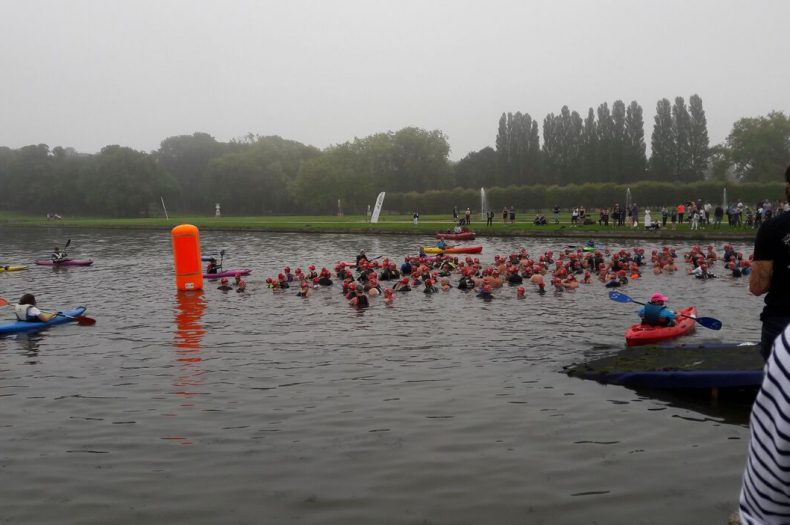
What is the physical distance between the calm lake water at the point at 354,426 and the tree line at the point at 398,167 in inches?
2617

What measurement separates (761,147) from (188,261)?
297 ft

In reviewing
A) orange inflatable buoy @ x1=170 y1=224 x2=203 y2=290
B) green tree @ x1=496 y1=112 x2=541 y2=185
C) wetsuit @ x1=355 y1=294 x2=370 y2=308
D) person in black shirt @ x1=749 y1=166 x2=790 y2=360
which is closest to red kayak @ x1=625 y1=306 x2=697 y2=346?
wetsuit @ x1=355 y1=294 x2=370 y2=308

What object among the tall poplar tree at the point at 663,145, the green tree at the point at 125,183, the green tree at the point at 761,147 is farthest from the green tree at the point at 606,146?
the green tree at the point at 125,183

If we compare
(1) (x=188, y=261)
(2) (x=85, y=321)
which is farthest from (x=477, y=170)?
(2) (x=85, y=321)

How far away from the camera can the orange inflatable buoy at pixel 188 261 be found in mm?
25203

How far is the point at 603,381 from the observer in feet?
40.4

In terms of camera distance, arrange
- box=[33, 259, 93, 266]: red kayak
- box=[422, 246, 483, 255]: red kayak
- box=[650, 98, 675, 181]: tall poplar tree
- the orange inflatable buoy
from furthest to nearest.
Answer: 1. box=[650, 98, 675, 181]: tall poplar tree
2. box=[422, 246, 483, 255]: red kayak
3. box=[33, 259, 93, 266]: red kayak
4. the orange inflatable buoy

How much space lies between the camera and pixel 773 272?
5.93 m

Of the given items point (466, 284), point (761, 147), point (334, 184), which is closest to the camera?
point (466, 284)

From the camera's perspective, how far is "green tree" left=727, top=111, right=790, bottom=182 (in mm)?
94750

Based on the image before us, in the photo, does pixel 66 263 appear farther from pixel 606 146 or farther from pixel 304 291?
pixel 606 146

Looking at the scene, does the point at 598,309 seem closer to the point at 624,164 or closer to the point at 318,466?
the point at 318,466

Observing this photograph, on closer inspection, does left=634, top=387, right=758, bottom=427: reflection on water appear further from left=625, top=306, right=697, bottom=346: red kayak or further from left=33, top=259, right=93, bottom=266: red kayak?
left=33, top=259, right=93, bottom=266: red kayak

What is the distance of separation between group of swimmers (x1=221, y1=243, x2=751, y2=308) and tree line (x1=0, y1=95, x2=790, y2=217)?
51337 mm
